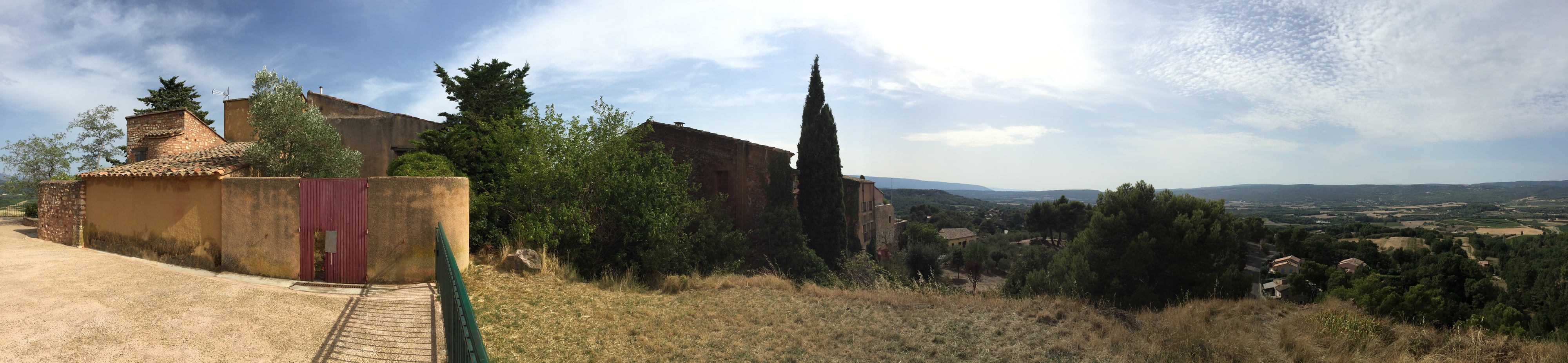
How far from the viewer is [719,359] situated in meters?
6.30

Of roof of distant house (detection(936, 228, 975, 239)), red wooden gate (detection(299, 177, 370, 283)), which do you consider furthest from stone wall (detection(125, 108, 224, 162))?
roof of distant house (detection(936, 228, 975, 239))

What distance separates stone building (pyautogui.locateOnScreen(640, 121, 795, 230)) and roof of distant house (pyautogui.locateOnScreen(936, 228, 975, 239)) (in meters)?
34.5

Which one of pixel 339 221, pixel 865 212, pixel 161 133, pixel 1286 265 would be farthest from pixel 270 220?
pixel 1286 265

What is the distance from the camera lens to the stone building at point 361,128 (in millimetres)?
20391

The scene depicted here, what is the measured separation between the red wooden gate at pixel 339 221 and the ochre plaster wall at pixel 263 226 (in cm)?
21

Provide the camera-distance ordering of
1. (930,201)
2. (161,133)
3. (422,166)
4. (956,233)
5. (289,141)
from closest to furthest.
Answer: (422,166) → (289,141) → (161,133) → (956,233) → (930,201)

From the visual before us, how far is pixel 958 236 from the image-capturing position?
5331cm

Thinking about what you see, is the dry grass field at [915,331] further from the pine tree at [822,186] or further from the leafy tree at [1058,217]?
the leafy tree at [1058,217]

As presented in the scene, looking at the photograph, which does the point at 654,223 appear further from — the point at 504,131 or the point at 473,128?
the point at 473,128

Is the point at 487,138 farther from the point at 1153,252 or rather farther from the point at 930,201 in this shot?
the point at 930,201

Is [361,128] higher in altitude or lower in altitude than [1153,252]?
higher

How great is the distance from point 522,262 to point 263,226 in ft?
12.0

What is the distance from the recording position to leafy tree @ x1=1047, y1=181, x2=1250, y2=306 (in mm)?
17641

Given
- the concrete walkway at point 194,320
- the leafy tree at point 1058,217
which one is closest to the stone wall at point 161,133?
the concrete walkway at point 194,320
